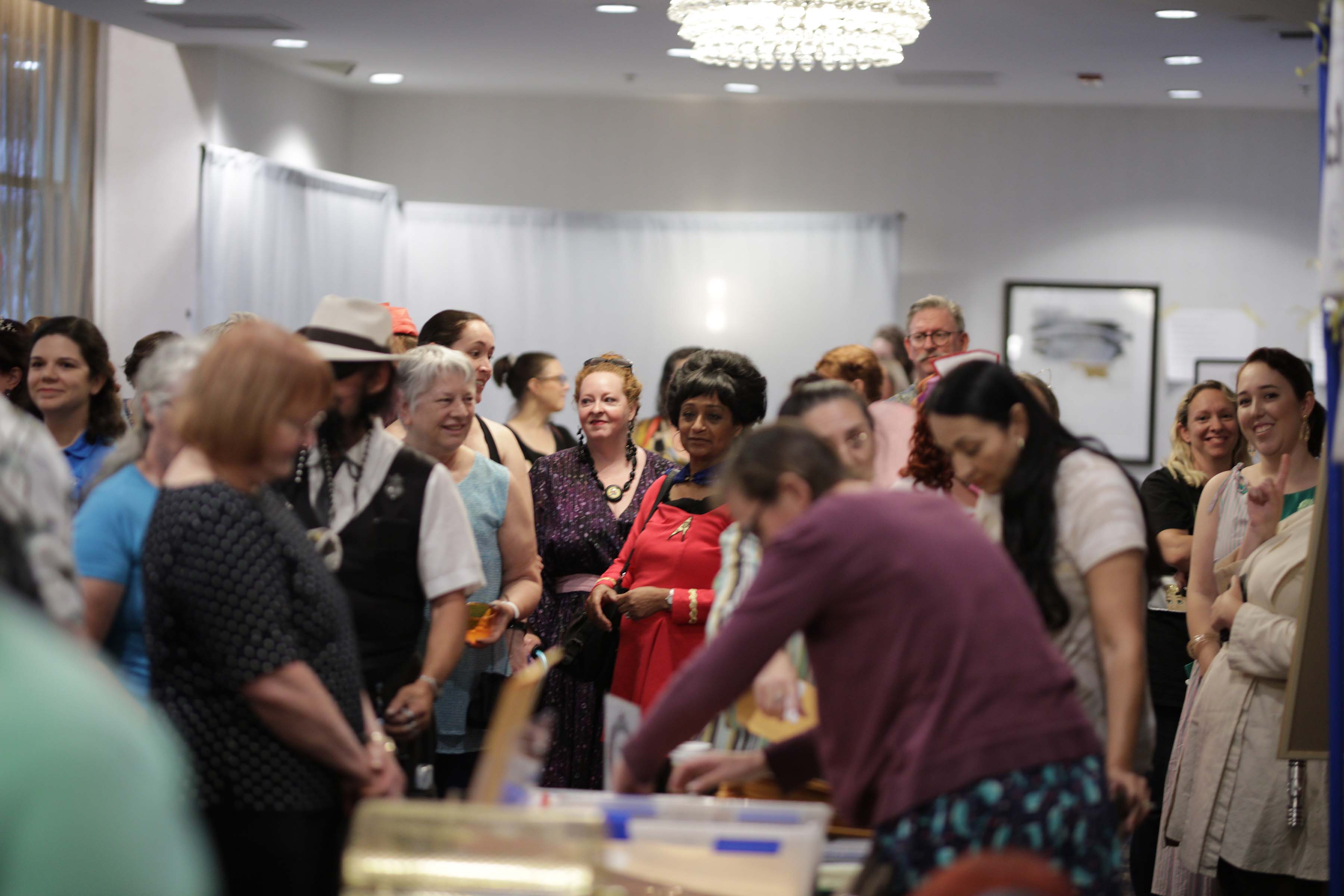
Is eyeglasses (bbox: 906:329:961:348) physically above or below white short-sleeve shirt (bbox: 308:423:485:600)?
above

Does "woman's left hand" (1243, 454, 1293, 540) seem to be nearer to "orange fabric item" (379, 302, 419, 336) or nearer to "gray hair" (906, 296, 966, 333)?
"gray hair" (906, 296, 966, 333)

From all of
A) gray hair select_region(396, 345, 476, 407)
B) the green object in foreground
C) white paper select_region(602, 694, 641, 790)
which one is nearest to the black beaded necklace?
gray hair select_region(396, 345, 476, 407)

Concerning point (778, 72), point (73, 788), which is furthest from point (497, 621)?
point (778, 72)

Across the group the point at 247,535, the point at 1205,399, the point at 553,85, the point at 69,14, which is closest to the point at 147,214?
the point at 69,14

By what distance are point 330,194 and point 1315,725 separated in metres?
6.51

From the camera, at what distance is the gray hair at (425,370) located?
300cm

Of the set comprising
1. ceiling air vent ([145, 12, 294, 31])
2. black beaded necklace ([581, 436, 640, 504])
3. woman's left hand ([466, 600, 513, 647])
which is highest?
ceiling air vent ([145, 12, 294, 31])

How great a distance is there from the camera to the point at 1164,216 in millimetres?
8344

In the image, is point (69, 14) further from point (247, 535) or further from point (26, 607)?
point (26, 607)

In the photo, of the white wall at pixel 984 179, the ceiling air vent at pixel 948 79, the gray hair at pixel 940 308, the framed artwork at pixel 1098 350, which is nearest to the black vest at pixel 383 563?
the gray hair at pixel 940 308

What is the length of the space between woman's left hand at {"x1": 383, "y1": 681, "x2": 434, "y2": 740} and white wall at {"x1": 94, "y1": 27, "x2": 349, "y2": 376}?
5090mm

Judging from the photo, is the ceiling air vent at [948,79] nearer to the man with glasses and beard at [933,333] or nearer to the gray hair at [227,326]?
the man with glasses and beard at [933,333]

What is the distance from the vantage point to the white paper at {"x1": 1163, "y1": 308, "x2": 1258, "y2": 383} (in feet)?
27.0

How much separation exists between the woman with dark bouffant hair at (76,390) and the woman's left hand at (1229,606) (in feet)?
9.04
